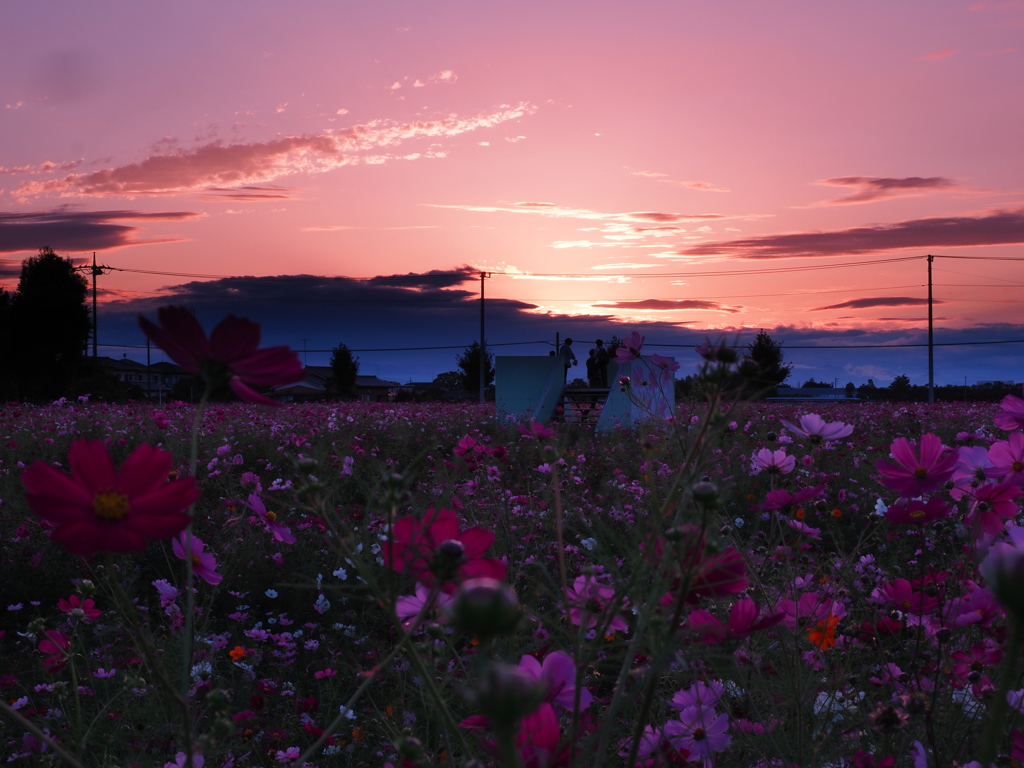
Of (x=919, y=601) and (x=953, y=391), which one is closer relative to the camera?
(x=919, y=601)

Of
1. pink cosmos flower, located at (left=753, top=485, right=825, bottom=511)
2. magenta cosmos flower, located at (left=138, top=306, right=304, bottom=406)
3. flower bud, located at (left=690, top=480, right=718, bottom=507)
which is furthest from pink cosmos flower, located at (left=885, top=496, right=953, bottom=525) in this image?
Answer: magenta cosmos flower, located at (left=138, top=306, right=304, bottom=406)

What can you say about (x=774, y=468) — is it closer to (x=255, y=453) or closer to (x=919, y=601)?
(x=919, y=601)

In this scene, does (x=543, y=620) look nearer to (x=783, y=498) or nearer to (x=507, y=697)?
(x=507, y=697)

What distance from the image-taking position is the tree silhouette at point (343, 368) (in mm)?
47719

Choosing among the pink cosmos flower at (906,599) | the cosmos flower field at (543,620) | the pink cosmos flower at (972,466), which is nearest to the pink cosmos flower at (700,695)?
the cosmos flower field at (543,620)

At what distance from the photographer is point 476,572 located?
597mm

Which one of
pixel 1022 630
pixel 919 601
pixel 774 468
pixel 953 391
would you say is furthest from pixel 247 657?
pixel 953 391

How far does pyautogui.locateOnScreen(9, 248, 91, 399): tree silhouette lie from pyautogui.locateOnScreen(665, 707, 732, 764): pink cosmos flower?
28201 mm

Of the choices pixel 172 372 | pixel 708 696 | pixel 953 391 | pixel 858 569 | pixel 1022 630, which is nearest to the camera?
pixel 1022 630

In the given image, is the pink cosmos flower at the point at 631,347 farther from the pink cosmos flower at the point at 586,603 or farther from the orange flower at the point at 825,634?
the pink cosmos flower at the point at 586,603

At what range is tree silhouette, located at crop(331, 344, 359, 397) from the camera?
47.7 m

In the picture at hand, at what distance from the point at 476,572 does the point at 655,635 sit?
16cm

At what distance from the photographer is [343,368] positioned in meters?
48.3

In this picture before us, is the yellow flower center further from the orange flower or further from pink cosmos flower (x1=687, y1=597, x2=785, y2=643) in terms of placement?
the orange flower
